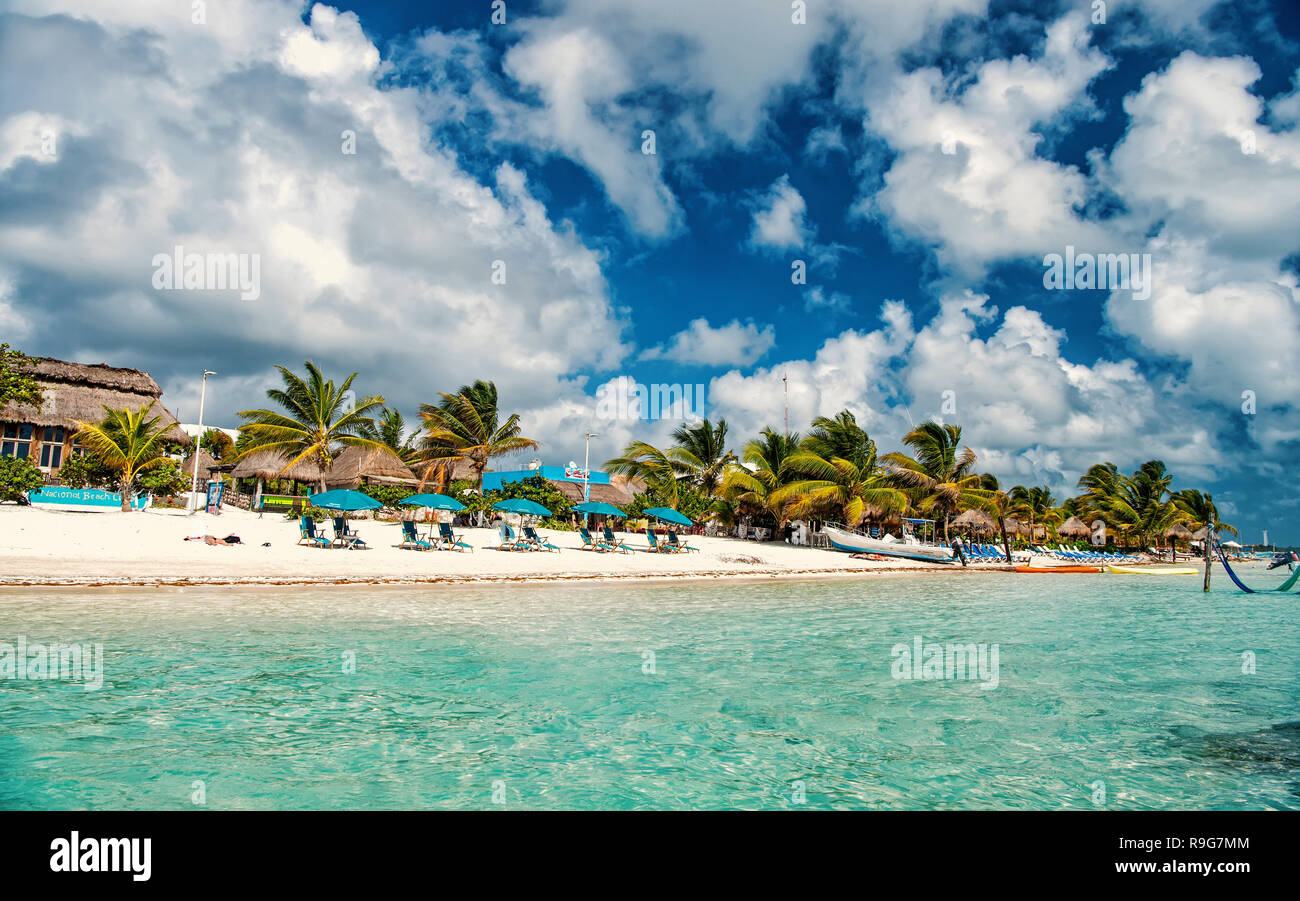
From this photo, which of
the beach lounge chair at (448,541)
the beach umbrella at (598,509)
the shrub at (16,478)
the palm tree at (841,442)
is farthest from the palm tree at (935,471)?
the shrub at (16,478)

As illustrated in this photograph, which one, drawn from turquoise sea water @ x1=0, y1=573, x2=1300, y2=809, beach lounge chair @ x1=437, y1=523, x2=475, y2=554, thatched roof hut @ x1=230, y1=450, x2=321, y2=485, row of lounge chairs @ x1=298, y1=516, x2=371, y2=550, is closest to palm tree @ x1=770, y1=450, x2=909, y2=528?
beach lounge chair @ x1=437, y1=523, x2=475, y2=554

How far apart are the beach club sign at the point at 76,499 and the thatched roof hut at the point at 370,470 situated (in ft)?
27.7

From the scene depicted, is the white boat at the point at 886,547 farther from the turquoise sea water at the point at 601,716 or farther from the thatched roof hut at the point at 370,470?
the turquoise sea water at the point at 601,716

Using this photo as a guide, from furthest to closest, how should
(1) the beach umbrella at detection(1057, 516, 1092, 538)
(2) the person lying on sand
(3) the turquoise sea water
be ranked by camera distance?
(1) the beach umbrella at detection(1057, 516, 1092, 538)
(2) the person lying on sand
(3) the turquoise sea water

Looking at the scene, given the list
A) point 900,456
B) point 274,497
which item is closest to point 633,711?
point 274,497

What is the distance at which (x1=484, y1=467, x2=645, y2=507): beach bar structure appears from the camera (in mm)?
38312

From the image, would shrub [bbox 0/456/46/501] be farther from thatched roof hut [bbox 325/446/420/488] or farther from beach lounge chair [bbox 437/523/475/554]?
beach lounge chair [bbox 437/523/475/554]

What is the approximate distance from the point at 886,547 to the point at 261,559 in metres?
26.6

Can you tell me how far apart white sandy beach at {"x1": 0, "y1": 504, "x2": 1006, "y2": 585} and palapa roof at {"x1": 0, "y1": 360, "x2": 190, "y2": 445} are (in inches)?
353

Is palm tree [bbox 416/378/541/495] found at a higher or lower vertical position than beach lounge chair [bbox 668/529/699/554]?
higher

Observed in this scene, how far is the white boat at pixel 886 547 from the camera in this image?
32969 millimetres
